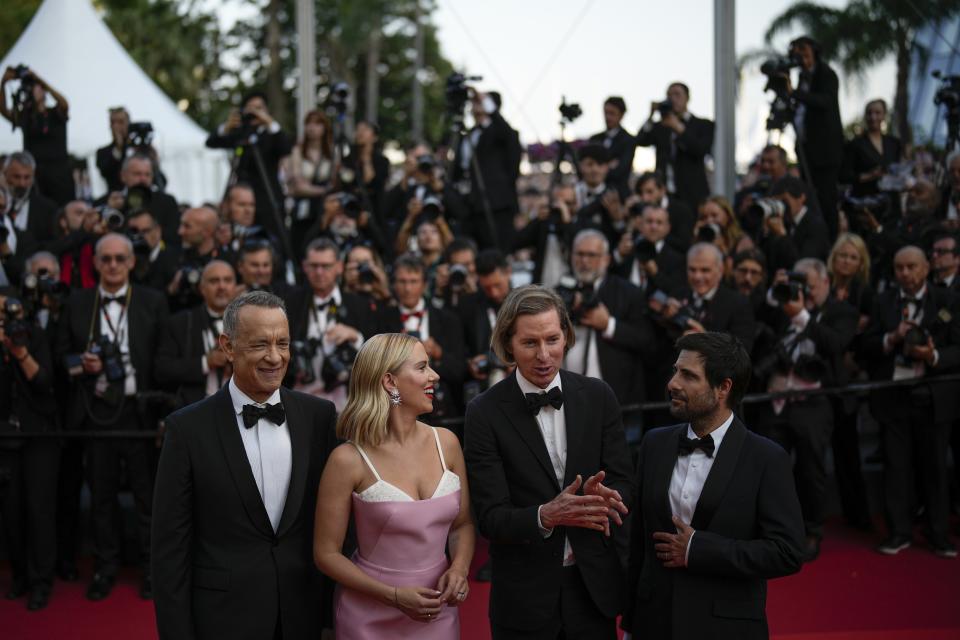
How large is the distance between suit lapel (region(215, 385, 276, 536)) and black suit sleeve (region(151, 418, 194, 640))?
115 mm

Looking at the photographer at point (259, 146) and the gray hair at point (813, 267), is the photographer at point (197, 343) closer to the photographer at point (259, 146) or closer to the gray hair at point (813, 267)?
the photographer at point (259, 146)

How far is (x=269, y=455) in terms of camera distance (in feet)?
9.93

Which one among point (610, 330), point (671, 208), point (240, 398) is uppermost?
point (671, 208)

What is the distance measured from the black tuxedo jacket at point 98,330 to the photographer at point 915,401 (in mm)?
4013

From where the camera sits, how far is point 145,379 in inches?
216

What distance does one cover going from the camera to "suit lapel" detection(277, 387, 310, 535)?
299 centimetres

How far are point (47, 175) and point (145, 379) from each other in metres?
3.43

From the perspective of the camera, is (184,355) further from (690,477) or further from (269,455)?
(690,477)

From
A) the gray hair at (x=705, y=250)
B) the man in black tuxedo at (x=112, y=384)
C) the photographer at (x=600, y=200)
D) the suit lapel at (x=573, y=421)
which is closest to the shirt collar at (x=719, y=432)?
the suit lapel at (x=573, y=421)

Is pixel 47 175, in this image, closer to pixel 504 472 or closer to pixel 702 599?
pixel 504 472

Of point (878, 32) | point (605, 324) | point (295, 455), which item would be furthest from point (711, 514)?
point (878, 32)

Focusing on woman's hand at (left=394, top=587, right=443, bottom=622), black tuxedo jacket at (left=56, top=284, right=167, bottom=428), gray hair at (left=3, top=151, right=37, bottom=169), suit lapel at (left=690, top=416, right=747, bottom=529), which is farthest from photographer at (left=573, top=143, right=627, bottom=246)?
woman's hand at (left=394, top=587, right=443, bottom=622)

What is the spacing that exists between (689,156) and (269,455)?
239 inches

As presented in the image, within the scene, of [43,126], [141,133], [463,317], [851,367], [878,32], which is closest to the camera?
[463,317]
